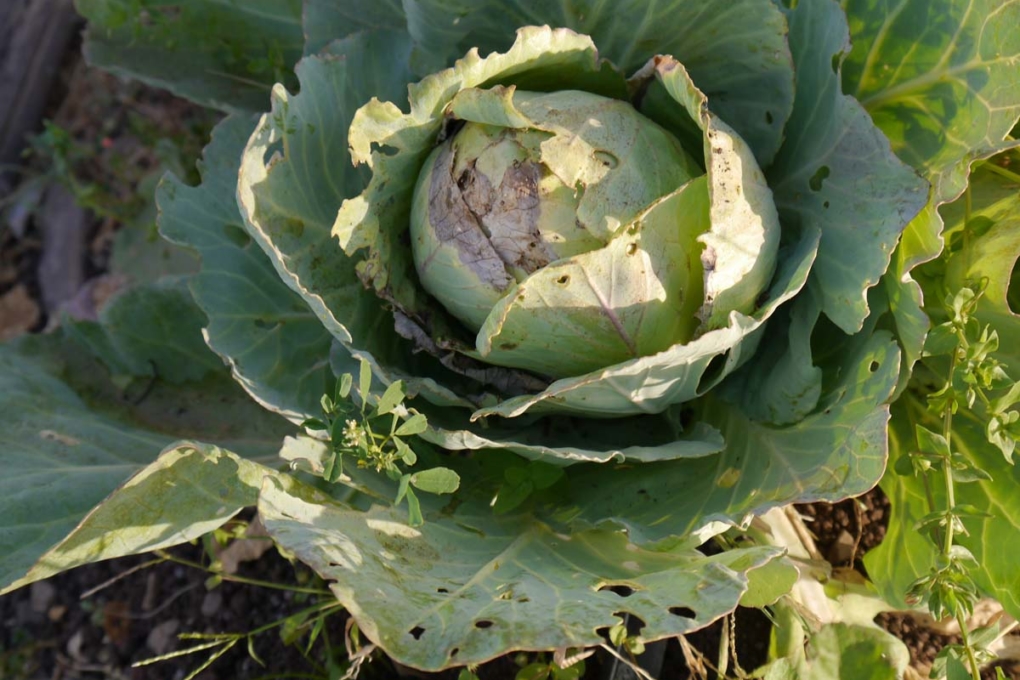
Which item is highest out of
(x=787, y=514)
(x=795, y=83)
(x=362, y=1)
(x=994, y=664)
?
(x=362, y=1)

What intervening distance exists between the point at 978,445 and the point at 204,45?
90.4 inches

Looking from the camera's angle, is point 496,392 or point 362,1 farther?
point 362,1

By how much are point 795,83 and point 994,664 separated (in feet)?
4.49

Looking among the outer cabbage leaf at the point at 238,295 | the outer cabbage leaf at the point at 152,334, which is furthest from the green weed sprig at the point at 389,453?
the outer cabbage leaf at the point at 152,334

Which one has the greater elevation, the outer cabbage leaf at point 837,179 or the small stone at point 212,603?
the outer cabbage leaf at point 837,179

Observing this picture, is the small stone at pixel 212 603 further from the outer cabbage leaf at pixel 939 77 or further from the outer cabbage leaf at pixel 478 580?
the outer cabbage leaf at pixel 939 77

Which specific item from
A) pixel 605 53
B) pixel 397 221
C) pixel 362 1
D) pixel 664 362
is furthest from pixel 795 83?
pixel 362 1

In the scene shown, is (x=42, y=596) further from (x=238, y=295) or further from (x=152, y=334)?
(x=238, y=295)

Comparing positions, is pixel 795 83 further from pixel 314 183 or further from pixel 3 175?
pixel 3 175

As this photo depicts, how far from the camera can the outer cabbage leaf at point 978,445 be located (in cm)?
165

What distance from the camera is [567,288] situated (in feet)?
4.97

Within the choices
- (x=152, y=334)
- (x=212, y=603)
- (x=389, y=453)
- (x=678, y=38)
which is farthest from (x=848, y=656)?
(x=152, y=334)

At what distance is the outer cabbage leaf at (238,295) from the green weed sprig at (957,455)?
128 centimetres

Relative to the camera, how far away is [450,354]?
6.14ft
